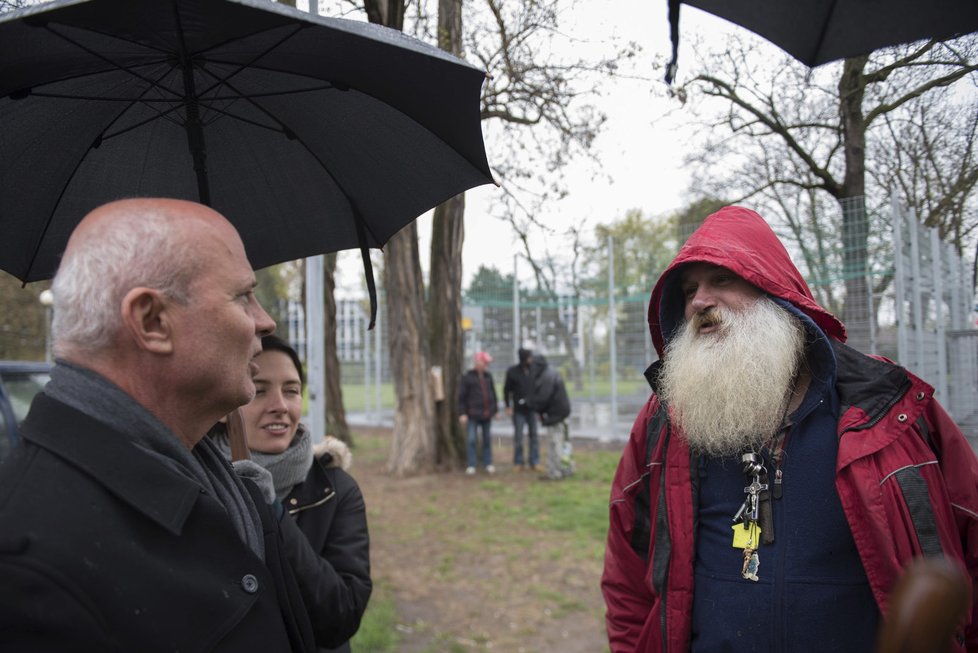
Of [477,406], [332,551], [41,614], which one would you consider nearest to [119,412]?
[41,614]

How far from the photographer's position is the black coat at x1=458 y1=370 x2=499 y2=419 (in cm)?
1074

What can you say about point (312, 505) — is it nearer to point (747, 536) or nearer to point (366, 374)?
point (747, 536)

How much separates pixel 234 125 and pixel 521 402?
9.45m

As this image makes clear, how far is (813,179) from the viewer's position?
677 centimetres

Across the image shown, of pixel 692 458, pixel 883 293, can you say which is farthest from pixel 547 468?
pixel 692 458

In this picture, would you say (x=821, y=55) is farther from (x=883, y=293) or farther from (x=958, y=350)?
(x=883, y=293)

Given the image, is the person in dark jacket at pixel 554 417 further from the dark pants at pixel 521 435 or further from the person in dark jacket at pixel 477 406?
the person in dark jacket at pixel 477 406

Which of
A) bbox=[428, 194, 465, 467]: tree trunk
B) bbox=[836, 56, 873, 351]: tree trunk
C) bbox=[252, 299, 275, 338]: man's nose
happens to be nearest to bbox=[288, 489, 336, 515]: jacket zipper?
bbox=[252, 299, 275, 338]: man's nose

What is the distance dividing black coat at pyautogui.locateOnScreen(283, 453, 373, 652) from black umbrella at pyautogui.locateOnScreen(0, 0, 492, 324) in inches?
30.9

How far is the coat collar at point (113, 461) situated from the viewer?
3.68 feet

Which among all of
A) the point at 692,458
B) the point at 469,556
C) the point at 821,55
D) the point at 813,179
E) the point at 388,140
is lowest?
the point at 469,556

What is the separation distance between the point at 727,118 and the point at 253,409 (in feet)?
15.0

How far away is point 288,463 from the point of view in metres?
2.29

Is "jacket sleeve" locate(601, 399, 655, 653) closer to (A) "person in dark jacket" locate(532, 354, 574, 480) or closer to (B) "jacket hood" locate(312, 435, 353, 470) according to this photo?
(B) "jacket hood" locate(312, 435, 353, 470)
